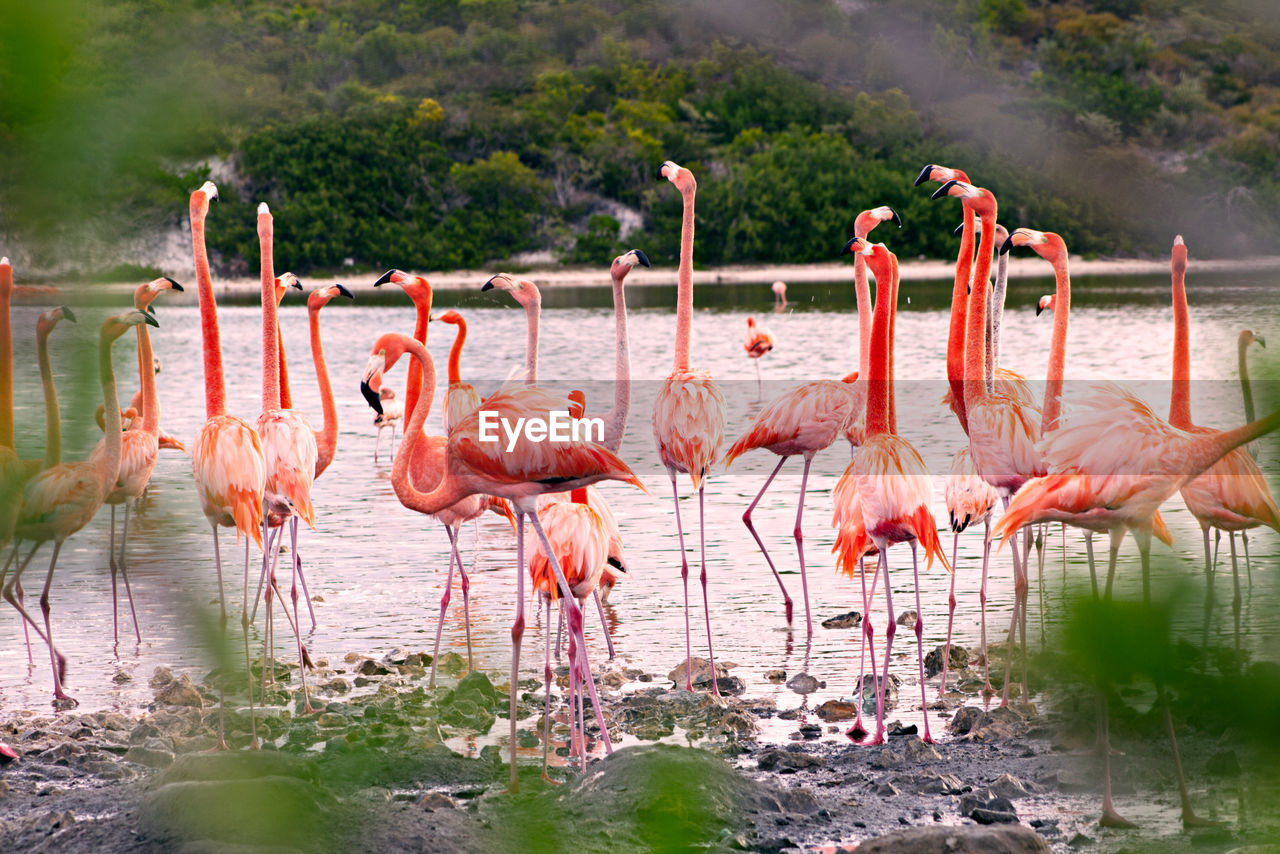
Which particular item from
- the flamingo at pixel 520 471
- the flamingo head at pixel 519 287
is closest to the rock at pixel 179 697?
the flamingo at pixel 520 471

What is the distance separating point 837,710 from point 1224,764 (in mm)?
4965

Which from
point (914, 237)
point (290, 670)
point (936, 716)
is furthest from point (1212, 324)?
point (914, 237)

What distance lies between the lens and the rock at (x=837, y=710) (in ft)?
18.9

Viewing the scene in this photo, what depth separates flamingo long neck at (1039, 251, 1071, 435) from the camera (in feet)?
18.9

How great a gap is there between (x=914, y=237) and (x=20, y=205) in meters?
54.6

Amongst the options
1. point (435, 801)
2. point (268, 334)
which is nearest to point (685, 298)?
point (268, 334)

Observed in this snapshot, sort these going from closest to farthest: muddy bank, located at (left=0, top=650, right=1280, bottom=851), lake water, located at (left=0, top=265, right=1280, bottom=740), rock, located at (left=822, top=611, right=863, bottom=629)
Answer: lake water, located at (left=0, top=265, right=1280, bottom=740) < muddy bank, located at (left=0, top=650, right=1280, bottom=851) < rock, located at (left=822, top=611, right=863, bottom=629)

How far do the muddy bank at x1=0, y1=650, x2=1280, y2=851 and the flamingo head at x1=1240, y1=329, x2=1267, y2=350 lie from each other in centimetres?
87

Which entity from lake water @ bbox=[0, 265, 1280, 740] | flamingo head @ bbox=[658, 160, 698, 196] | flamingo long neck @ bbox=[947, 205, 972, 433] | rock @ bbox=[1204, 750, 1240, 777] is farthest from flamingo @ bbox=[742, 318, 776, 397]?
rock @ bbox=[1204, 750, 1240, 777]

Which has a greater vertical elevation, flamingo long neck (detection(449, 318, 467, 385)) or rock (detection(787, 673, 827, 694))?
flamingo long neck (detection(449, 318, 467, 385))

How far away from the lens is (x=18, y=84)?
2.64 feet

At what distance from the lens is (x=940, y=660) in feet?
21.4

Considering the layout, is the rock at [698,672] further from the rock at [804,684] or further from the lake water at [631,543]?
the rock at [804,684]

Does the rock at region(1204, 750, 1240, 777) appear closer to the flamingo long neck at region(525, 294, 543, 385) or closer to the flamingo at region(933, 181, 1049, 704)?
the flamingo at region(933, 181, 1049, 704)
